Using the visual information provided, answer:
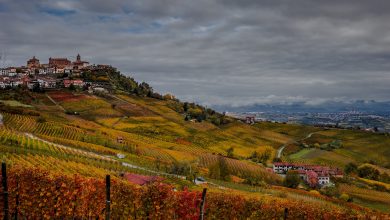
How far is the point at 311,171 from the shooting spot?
130250 mm

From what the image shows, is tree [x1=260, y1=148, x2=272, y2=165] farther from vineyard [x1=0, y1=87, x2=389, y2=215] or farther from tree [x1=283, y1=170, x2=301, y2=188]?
tree [x1=283, y1=170, x2=301, y2=188]

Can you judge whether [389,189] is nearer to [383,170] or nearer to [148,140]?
[383,170]

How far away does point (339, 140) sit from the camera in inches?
7692

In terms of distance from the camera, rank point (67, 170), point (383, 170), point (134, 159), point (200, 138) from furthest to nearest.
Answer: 1. point (200, 138)
2. point (383, 170)
3. point (134, 159)
4. point (67, 170)

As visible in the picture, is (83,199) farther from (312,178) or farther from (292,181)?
(312,178)

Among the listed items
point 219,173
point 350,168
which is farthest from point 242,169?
point 350,168

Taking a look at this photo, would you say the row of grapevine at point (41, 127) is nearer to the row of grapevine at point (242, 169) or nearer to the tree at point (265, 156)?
the row of grapevine at point (242, 169)

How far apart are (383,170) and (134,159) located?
292ft

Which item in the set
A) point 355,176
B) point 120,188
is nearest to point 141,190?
point 120,188

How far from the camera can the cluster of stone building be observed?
405ft

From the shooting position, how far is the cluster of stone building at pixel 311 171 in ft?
405

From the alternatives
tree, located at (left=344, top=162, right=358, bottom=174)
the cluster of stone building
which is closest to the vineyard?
the cluster of stone building

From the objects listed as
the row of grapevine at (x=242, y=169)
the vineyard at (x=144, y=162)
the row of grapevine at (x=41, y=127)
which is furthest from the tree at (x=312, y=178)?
the row of grapevine at (x=41, y=127)

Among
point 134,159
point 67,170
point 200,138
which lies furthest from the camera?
point 200,138
